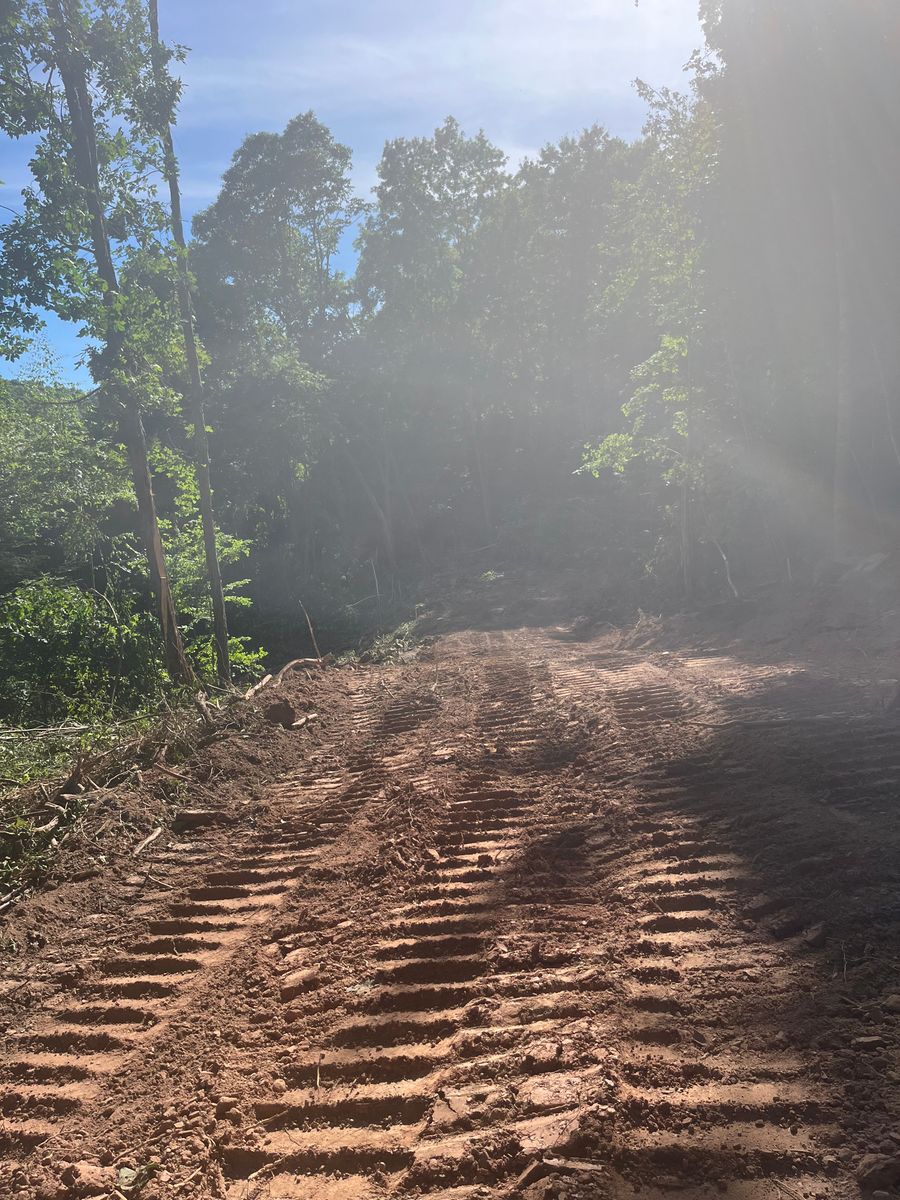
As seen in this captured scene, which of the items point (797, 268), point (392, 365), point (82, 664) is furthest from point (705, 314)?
point (392, 365)

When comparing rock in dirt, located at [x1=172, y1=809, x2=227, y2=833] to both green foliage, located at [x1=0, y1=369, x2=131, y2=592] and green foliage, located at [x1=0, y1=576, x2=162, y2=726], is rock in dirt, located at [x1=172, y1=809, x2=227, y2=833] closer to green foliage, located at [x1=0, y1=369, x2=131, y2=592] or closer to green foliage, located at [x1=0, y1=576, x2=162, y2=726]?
green foliage, located at [x1=0, y1=576, x2=162, y2=726]

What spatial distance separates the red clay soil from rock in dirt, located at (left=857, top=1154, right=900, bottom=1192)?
0.06ft

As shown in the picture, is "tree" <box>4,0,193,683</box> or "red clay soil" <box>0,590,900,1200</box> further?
"tree" <box>4,0,193,683</box>

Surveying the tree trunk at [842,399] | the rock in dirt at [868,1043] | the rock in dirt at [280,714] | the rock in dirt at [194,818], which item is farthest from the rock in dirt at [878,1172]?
the tree trunk at [842,399]

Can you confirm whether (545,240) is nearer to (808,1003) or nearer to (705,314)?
(705,314)

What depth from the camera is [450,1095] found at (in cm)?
230

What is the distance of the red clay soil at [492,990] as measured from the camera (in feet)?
6.72

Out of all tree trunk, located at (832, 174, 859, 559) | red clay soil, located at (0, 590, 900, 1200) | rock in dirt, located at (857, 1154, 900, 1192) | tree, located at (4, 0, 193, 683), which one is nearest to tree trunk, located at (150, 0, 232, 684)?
tree, located at (4, 0, 193, 683)

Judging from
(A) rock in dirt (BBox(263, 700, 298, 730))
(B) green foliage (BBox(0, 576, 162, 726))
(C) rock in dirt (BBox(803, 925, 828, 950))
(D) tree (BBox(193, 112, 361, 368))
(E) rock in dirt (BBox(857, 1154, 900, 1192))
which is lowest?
(E) rock in dirt (BBox(857, 1154, 900, 1192))

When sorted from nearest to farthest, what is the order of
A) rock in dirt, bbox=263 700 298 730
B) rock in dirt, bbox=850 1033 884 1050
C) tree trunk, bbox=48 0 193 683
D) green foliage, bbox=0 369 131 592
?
rock in dirt, bbox=850 1033 884 1050
rock in dirt, bbox=263 700 298 730
tree trunk, bbox=48 0 193 683
green foliage, bbox=0 369 131 592

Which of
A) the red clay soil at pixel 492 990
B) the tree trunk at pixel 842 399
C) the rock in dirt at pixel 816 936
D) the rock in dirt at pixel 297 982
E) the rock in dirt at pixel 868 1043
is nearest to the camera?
the red clay soil at pixel 492 990

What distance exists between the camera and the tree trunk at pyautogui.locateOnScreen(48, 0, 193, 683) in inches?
374

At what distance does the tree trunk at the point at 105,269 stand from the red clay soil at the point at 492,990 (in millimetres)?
5468

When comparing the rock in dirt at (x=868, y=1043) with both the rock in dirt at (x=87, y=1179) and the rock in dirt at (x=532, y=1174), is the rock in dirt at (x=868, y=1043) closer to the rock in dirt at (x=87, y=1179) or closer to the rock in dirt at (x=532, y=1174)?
the rock in dirt at (x=532, y=1174)
